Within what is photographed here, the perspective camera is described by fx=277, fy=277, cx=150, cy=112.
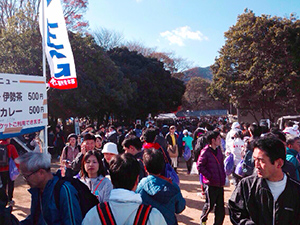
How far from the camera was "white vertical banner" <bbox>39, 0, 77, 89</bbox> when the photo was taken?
5.74 metres

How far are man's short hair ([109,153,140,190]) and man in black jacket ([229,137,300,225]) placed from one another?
2.91ft

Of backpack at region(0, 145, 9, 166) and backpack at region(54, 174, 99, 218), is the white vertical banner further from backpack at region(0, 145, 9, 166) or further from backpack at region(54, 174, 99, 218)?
backpack at region(54, 174, 99, 218)

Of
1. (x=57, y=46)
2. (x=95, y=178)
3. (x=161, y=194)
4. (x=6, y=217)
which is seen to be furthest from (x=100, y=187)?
(x=57, y=46)

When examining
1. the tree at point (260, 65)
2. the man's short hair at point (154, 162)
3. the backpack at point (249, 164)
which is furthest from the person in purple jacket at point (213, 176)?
the tree at point (260, 65)

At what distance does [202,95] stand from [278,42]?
29077 mm

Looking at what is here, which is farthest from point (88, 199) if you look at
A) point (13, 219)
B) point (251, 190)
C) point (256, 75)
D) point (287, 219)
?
point (256, 75)

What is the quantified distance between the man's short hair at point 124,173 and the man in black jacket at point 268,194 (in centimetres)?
89

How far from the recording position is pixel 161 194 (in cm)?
257

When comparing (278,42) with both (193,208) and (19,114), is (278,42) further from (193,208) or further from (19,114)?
(19,114)

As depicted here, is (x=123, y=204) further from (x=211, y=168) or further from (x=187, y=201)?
(x=187, y=201)

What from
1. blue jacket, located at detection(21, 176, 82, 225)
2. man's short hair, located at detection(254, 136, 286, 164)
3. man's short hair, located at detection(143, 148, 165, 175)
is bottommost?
blue jacket, located at detection(21, 176, 82, 225)

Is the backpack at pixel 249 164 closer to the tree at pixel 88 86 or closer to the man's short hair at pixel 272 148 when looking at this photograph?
the man's short hair at pixel 272 148

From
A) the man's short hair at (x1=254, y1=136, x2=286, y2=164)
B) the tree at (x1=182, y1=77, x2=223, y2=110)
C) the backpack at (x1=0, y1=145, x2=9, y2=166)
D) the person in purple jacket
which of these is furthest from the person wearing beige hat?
the tree at (x1=182, y1=77, x2=223, y2=110)

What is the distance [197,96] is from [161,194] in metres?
46.6
